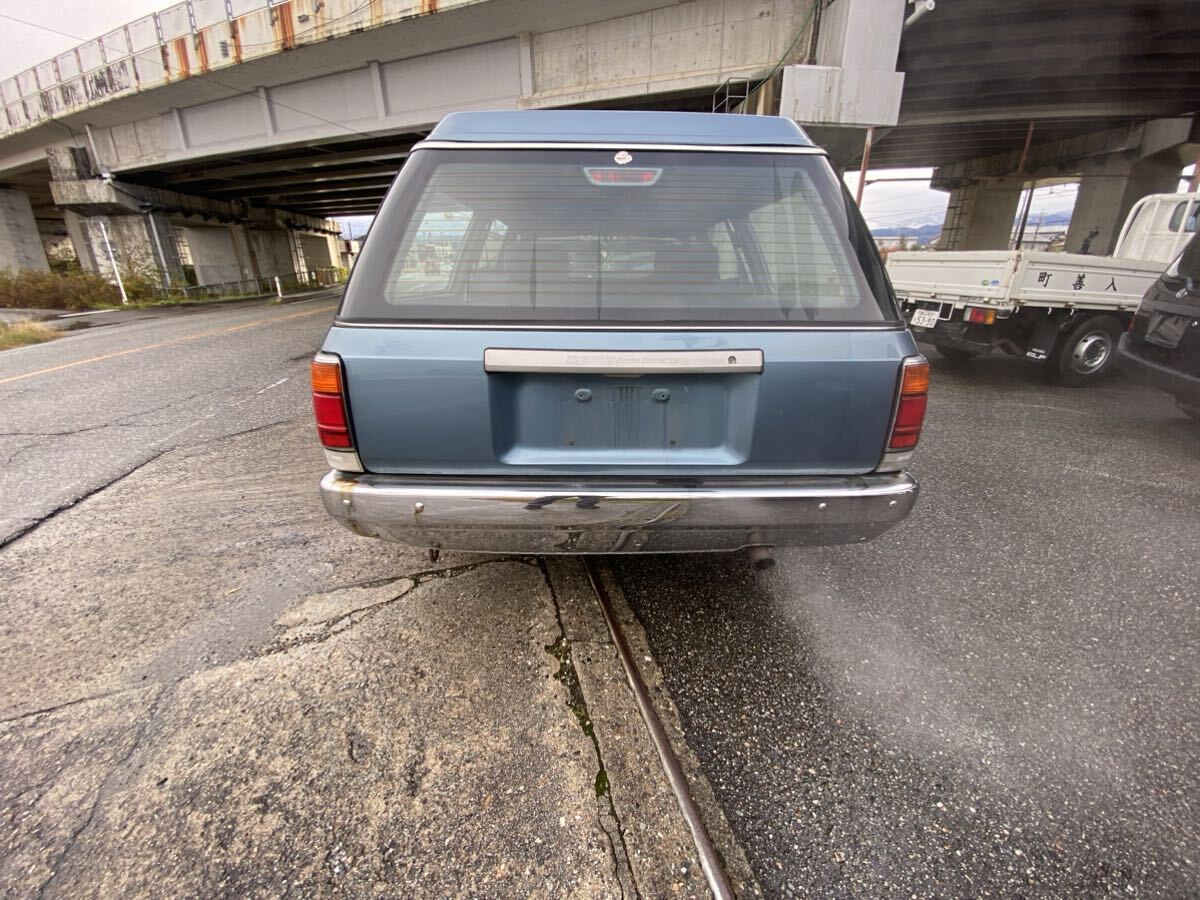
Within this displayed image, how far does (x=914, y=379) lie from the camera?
1.70 meters

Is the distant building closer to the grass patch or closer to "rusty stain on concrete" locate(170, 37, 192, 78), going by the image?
"rusty stain on concrete" locate(170, 37, 192, 78)

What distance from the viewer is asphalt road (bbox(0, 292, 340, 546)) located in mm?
3768

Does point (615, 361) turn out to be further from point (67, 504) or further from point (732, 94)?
point (732, 94)

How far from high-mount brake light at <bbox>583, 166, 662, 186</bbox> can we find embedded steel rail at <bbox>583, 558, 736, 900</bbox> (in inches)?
65.0

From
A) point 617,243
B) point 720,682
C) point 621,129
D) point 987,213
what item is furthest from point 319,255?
point 720,682

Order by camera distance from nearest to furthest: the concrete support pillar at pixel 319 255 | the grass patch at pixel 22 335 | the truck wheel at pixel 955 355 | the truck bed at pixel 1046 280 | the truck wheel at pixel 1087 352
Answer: the truck bed at pixel 1046 280, the truck wheel at pixel 1087 352, the truck wheel at pixel 955 355, the grass patch at pixel 22 335, the concrete support pillar at pixel 319 255

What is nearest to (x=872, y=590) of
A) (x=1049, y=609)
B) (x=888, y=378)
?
(x=1049, y=609)

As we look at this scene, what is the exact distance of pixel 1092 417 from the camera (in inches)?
199

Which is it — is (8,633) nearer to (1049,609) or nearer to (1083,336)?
(1049,609)

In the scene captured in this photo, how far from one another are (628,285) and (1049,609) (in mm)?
2346

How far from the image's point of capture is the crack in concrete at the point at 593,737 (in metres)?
1.35

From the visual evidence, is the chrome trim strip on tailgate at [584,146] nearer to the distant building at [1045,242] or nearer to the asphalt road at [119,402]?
the asphalt road at [119,402]

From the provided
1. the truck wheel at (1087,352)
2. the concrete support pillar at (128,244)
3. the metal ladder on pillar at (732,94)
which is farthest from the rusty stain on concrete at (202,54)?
the truck wheel at (1087,352)

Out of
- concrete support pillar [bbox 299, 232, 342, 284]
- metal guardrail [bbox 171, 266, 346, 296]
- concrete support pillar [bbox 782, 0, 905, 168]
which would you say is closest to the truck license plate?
concrete support pillar [bbox 782, 0, 905, 168]
